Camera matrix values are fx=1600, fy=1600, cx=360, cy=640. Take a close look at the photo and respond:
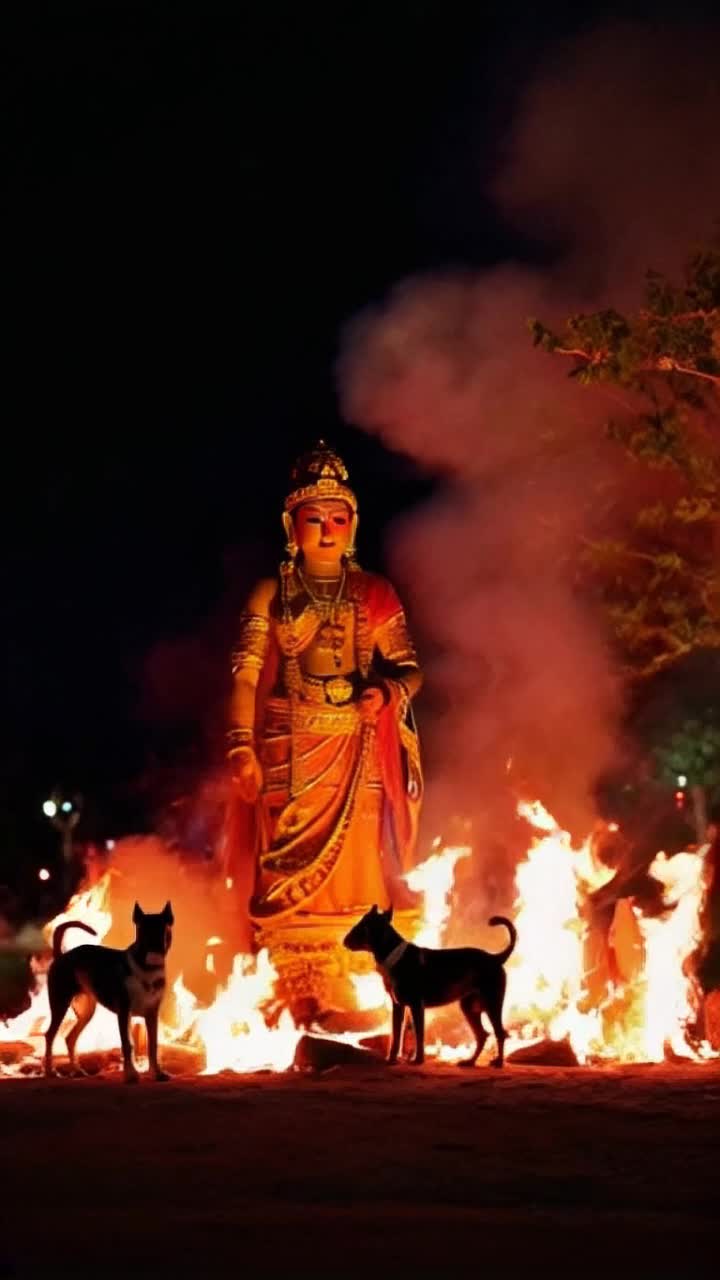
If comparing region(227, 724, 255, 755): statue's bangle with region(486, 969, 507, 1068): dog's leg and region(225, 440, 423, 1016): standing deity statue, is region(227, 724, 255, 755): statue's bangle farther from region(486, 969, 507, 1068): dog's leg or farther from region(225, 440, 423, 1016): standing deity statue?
region(486, 969, 507, 1068): dog's leg

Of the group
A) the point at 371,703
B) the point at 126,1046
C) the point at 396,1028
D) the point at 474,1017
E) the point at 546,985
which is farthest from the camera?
the point at 371,703

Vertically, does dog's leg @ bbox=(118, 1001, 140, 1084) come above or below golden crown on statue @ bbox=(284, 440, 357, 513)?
below

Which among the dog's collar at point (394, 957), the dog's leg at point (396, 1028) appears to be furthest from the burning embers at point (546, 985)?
the dog's collar at point (394, 957)

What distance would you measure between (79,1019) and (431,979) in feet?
7.84

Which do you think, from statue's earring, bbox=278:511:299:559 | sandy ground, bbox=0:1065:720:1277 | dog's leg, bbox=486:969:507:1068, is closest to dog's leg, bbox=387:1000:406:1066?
dog's leg, bbox=486:969:507:1068

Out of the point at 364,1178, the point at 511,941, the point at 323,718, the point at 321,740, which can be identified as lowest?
the point at 364,1178

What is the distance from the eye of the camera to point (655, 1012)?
36.3 ft

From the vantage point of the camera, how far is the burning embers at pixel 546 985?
11086 millimetres

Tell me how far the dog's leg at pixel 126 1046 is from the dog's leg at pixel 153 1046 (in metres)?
0.12

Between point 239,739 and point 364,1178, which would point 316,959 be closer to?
point 239,739

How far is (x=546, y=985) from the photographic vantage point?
12.4 metres

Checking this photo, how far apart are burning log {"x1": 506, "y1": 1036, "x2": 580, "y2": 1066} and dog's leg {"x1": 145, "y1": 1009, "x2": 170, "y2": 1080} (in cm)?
231

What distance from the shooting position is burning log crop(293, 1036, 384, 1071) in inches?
399

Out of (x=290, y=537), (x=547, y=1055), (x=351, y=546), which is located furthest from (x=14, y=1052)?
(x=351, y=546)
